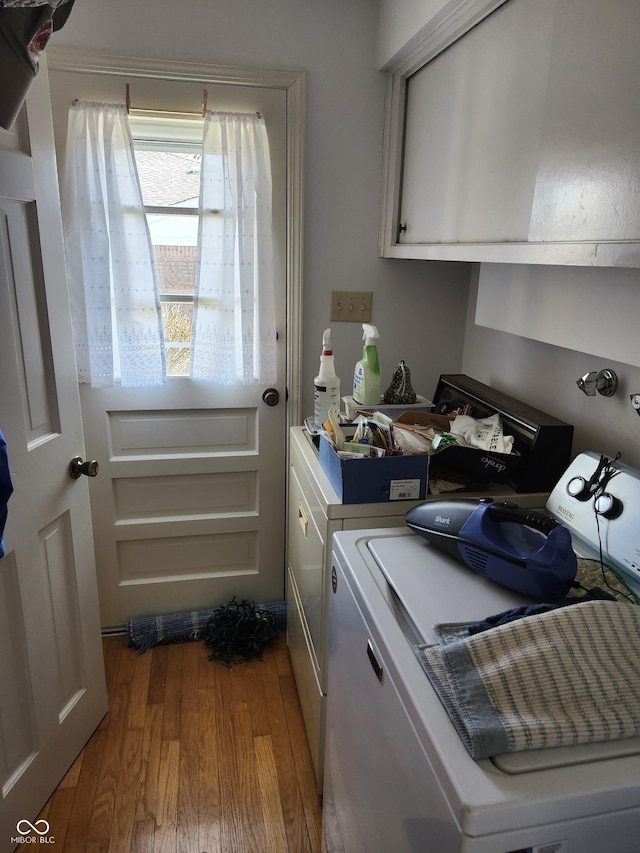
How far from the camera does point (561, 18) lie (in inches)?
41.4

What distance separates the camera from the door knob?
158 centimetres

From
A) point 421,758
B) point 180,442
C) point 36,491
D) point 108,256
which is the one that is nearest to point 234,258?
point 108,256

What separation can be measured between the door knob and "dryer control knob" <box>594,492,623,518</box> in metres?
1.27

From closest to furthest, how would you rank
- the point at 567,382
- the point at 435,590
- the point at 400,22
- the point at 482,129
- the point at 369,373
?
the point at 435,590
the point at 482,129
the point at 567,382
the point at 400,22
the point at 369,373

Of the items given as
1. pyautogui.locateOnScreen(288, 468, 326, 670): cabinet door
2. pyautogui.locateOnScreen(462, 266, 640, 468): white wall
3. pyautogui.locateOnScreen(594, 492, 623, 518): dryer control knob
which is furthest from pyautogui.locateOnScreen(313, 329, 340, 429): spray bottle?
pyautogui.locateOnScreen(594, 492, 623, 518): dryer control knob

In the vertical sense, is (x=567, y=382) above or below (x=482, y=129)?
below

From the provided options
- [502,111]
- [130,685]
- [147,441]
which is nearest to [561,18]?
[502,111]

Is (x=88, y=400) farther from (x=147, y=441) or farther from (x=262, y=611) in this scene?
(x=262, y=611)

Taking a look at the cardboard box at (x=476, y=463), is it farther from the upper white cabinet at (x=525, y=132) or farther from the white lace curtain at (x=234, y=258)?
the white lace curtain at (x=234, y=258)

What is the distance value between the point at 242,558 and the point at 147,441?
0.62 m

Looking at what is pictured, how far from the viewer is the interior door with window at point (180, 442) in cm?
186

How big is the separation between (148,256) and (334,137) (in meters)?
0.75

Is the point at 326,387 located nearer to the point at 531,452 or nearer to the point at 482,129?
the point at 531,452

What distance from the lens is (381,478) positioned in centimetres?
137
